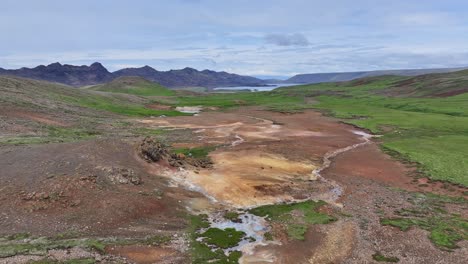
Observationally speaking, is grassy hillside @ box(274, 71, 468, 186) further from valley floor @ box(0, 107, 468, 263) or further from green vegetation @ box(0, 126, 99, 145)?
green vegetation @ box(0, 126, 99, 145)

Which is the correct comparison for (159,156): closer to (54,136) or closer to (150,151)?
(150,151)

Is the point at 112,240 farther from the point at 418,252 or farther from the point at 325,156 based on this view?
the point at 325,156

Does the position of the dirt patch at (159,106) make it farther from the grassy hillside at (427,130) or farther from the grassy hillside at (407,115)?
the grassy hillside at (427,130)

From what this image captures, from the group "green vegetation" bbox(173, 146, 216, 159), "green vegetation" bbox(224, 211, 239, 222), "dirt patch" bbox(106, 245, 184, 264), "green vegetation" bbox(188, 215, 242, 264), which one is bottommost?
"green vegetation" bbox(224, 211, 239, 222)

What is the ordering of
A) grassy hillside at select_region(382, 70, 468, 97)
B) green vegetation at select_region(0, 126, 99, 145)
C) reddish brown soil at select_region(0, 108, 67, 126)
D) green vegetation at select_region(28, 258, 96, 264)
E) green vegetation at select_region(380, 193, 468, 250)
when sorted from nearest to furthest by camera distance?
green vegetation at select_region(28, 258, 96, 264) < green vegetation at select_region(380, 193, 468, 250) < green vegetation at select_region(0, 126, 99, 145) < reddish brown soil at select_region(0, 108, 67, 126) < grassy hillside at select_region(382, 70, 468, 97)

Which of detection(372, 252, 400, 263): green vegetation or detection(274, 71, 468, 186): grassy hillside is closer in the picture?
detection(372, 252, 400, 263): green vegetation

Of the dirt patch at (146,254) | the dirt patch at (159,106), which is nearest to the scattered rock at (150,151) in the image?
the dirt patch at (146,254)

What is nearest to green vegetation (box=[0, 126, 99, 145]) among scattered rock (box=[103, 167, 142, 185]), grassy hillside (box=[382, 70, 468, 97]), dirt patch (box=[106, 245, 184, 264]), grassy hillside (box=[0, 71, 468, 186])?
scattered rock (box=[103, 167, 142, 185])

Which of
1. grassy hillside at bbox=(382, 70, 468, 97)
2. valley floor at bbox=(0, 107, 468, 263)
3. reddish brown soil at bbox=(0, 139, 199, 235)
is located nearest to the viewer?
valley floor at bbox=(0, 107, 468, 263)
